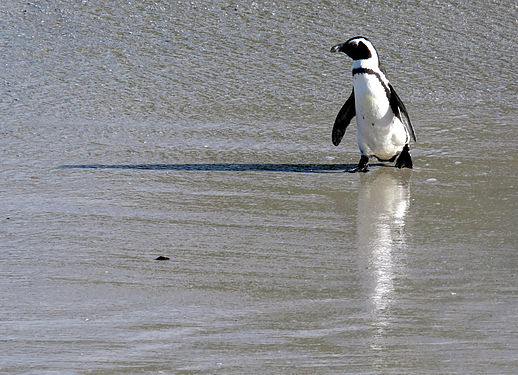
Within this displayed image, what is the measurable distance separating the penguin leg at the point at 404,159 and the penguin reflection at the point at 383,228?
2.1 inches

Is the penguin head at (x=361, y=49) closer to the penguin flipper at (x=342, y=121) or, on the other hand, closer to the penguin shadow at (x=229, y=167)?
the penguin flipper at (x=342, y=121)

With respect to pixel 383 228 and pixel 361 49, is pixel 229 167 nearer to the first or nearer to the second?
pixel 361 49

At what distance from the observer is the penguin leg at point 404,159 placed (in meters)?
4.59

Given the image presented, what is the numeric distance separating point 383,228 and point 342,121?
132cm

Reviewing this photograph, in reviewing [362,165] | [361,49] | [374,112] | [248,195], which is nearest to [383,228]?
[248,195]

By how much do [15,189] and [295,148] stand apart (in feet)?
4.97

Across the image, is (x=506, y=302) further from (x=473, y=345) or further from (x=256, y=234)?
(x=256, y=234)

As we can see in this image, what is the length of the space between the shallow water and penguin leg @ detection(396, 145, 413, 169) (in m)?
0.07

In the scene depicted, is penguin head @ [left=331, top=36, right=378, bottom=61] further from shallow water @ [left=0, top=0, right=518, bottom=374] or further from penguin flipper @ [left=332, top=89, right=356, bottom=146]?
shallow water @ [left=0, top=0, right=518, bottom=374]

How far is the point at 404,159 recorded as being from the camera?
15.2 feet

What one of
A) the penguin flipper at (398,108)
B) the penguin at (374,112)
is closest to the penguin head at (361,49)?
the penguin at (374,112)

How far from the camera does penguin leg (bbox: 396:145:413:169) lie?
4.59 m

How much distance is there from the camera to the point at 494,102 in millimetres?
5809

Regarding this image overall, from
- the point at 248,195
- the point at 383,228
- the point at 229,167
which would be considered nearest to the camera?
the point at 383,228
